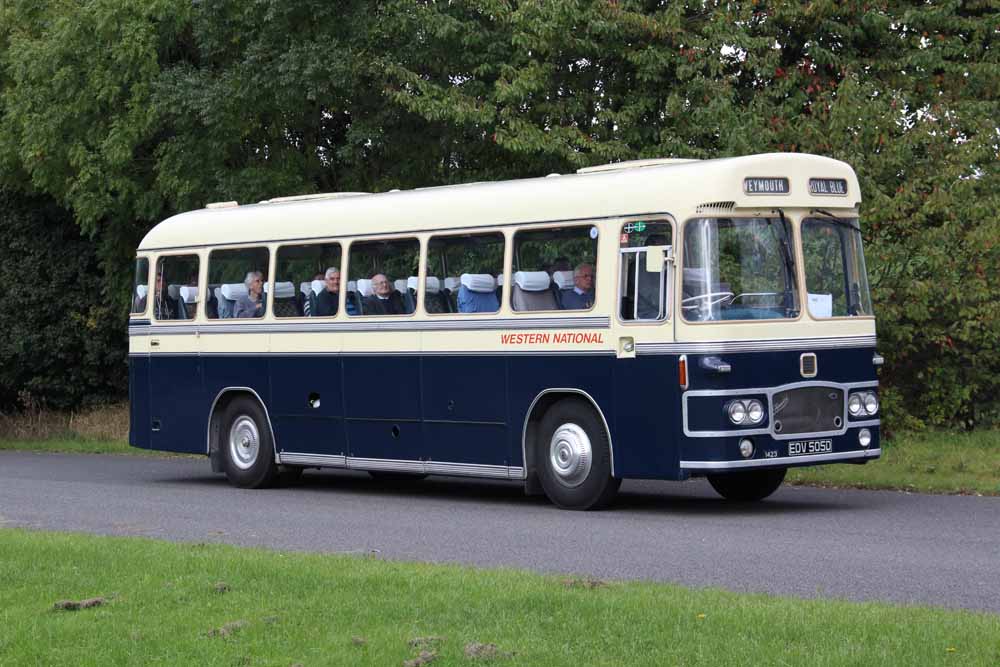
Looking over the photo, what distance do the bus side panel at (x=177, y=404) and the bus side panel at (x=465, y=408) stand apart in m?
3.80

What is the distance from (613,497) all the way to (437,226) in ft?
10.6

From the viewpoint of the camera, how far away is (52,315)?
117ft

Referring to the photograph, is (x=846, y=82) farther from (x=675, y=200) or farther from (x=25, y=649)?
(x=25, y=649)

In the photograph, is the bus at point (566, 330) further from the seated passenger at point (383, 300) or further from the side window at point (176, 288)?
the side window at point (176, 288)

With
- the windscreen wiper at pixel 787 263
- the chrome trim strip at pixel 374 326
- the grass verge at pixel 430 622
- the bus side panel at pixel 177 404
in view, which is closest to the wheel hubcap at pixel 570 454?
the chrome trim strip at pixel 374 326

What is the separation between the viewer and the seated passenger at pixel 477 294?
1645cm

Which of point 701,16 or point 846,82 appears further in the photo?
point 701,16

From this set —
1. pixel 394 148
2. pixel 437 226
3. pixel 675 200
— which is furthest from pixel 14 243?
pixel 675 200

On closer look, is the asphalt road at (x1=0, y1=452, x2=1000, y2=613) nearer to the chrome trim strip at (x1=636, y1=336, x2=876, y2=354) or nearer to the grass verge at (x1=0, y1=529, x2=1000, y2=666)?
the grass verge at (x1=0, y1=529, x2=1000, y2=666)

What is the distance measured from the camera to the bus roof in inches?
585

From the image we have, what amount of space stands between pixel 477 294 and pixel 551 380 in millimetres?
1323

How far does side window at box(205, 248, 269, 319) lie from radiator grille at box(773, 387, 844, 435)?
6.51m

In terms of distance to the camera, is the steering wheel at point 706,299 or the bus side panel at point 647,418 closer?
the steering wheel at point 706,299

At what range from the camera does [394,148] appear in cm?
2662
